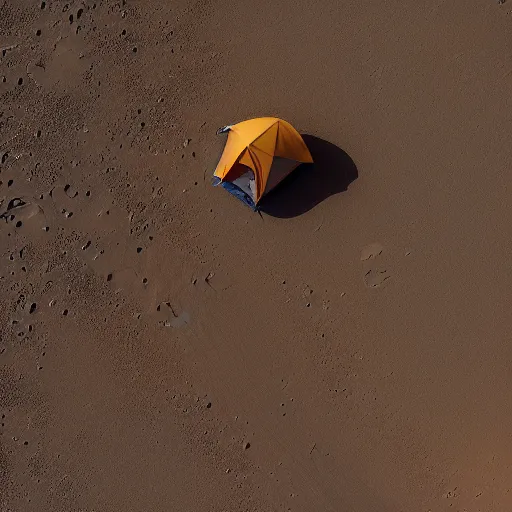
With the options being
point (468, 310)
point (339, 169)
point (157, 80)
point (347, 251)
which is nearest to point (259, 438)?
point (347, 251)

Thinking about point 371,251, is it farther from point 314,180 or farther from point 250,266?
point 250,266

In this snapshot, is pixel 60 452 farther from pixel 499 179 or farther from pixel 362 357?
pixel 499 179

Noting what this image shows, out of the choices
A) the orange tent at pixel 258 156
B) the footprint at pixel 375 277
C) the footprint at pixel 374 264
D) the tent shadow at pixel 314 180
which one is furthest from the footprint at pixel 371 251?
the orange tent at pixel 258 156

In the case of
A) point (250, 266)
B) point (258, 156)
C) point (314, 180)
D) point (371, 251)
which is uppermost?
point (258, 156)

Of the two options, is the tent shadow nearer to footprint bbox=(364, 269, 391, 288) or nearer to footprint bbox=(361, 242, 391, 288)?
footprint bbox=(361, 242, 391, 288)

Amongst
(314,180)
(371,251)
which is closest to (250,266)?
(314,180)

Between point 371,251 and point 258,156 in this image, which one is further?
point 371,251
